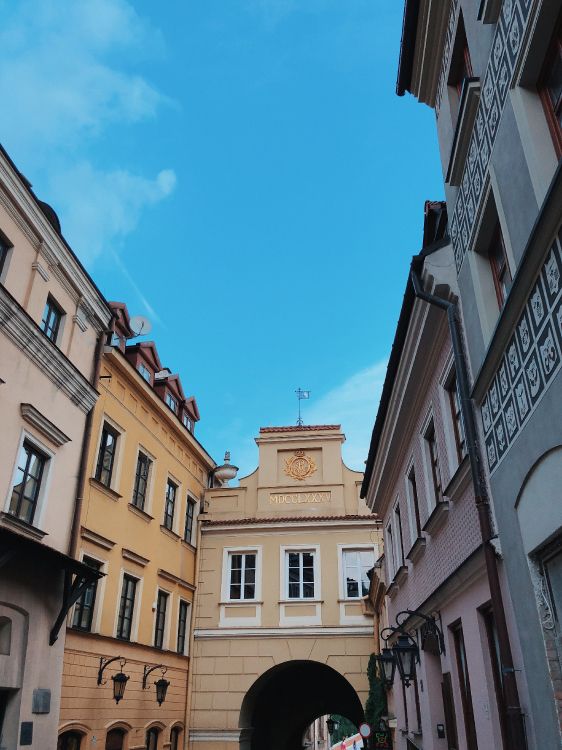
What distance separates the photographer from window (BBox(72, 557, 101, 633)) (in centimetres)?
1341

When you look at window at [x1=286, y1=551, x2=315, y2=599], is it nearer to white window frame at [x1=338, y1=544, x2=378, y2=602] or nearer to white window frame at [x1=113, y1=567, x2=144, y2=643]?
white window frame at [x1=338, y1=544, x2=378, y2=602]

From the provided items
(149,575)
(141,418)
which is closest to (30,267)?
(141,418)

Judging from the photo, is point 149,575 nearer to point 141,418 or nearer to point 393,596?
point 141,418

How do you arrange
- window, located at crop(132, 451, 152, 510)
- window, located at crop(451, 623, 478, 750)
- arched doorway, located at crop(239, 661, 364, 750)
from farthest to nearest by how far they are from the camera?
arched doorway, located at crop(239, 661, 364, 750), window, located at crop(132, 451, 152, 510), window, located at crop(451, 623, 478, 750)

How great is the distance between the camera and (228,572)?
2069 cm

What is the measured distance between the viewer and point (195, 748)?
18.4m

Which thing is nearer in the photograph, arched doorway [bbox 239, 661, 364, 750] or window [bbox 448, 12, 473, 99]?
window [bbox 448, 12, 473, 99]

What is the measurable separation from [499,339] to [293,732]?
985 inches

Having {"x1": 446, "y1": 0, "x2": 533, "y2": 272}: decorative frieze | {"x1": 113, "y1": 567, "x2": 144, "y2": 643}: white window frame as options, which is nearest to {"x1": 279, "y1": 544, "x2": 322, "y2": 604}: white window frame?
{"x1": 113, "y1": 567, "x2": 144, "y2": 643}: white window frame

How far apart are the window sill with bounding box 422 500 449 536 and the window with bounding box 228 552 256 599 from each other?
1295 cm

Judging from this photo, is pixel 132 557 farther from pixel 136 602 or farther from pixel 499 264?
pixel 499 264

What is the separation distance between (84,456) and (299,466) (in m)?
10.3

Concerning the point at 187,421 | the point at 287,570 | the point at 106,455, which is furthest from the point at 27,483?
the point at 287,570

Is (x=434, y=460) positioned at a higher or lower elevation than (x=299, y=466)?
lower
